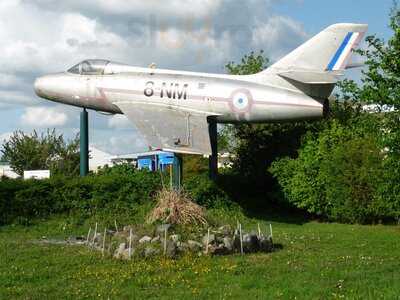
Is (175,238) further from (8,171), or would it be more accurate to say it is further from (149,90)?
(8,171)

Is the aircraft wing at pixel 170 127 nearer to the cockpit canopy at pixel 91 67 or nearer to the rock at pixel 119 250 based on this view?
the cockpit canopy at pixel 91 67

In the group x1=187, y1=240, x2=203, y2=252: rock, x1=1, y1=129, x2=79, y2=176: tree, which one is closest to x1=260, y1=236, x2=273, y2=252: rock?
x1=187, y1=240, x2=203, y2=252: rock

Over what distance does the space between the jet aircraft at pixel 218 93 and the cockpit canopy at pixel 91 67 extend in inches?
9.2

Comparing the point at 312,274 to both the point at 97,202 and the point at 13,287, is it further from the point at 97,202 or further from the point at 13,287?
the point at 97,202

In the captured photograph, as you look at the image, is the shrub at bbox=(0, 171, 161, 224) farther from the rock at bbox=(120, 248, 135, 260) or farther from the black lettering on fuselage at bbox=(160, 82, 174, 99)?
the rock at bbox=(120, 248, 135, 260)

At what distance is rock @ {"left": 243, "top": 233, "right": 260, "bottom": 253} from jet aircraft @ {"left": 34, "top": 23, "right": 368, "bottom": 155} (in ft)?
22.4

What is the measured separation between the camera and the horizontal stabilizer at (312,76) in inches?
836

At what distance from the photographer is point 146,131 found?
71.3 ft

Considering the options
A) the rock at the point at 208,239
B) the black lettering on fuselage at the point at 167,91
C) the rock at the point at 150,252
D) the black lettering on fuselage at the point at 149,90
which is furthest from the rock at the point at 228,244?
the black lettering on fuselage at the point at 149,90

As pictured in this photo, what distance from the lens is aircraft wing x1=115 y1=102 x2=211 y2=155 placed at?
21031 mm

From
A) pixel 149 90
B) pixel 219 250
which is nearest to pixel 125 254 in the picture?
pixel 219 250

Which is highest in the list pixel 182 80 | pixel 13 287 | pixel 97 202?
pixel 182 80

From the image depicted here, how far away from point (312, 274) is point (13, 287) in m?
5.19

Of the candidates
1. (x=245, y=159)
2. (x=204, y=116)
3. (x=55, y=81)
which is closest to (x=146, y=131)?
(x=204, y=116)
